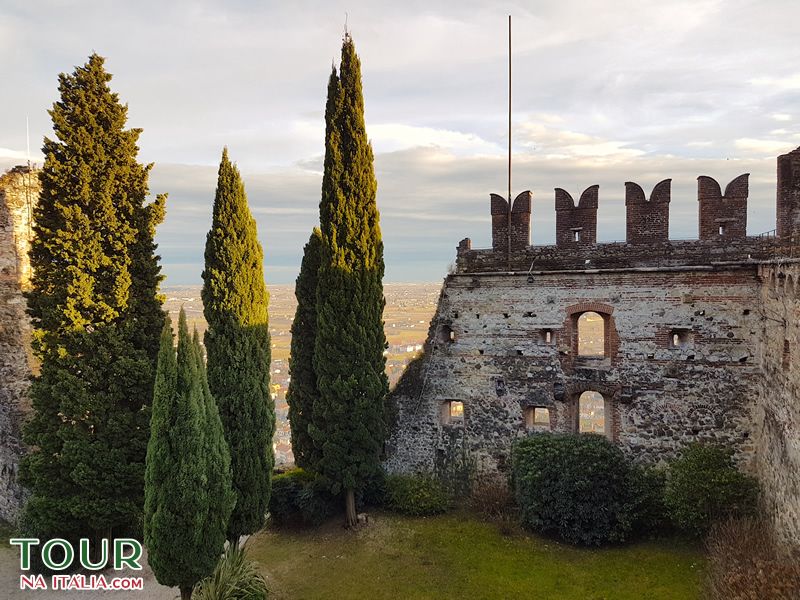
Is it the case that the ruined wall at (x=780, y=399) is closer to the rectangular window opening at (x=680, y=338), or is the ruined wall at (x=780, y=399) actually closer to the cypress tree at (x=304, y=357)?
the rectangular window opening at (x=680, y=338)

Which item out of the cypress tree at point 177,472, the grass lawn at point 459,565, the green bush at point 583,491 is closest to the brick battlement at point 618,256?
the green bush at point 583,491

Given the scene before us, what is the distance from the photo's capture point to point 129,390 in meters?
11.8

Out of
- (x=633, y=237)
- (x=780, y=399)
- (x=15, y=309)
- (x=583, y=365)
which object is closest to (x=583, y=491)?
(x=583, y=365)

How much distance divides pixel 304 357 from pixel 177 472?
6324mm

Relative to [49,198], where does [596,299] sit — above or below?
below

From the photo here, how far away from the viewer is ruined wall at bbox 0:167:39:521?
14406 millimetres

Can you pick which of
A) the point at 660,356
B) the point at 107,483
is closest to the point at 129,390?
the point at 107,483

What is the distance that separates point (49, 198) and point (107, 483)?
6.45 metres

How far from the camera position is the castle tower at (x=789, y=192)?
34.3 feet

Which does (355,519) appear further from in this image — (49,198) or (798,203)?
(798,203)

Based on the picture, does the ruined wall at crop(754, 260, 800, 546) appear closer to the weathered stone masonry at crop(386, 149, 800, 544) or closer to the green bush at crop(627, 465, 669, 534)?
the weathered stone masonry at crop(386, 149, 800, 544)

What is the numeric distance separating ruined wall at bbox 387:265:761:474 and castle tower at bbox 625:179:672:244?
92 cm

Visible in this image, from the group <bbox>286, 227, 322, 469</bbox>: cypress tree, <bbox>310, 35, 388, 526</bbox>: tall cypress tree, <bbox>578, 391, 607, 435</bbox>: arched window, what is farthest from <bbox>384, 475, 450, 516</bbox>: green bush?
<bbox>578, 391, 607, 435</bbox>: arched window

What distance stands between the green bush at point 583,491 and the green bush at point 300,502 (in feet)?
17.6
